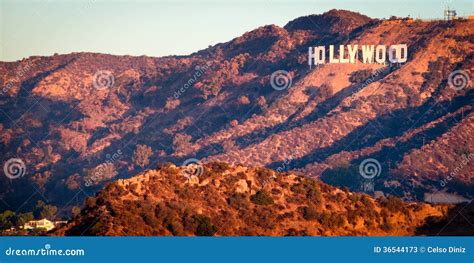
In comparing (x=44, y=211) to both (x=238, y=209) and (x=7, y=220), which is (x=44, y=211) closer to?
(x=7, y=220)

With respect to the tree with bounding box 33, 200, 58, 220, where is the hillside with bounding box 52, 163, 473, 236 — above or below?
above

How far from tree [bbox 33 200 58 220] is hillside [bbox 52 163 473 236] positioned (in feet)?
253

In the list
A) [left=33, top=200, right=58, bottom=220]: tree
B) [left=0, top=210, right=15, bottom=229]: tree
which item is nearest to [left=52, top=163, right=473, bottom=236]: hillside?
[left=0, top=210, right=15, bottom=229]: tree

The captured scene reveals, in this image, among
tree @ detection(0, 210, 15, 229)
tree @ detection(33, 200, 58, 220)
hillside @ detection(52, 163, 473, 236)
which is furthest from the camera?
tree @ detection(33, 200, 58, 220)

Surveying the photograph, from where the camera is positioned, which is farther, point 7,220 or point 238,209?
point 7,220

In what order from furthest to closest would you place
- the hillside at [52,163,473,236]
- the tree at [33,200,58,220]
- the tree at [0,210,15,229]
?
1. the tree at [33,200,58,220]
2. the tree at [0,210,15,229]
3. the hillside at [52,163,473,236]

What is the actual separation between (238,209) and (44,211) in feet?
287

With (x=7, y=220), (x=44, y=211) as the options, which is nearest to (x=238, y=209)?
(x=7, y=220)

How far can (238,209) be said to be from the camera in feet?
304

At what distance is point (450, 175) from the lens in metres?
184

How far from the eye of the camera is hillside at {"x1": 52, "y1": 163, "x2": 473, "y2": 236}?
286ft

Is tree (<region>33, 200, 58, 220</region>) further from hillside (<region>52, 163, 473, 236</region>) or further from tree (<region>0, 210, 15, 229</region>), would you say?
hillside (<region>52, 163, 473, 236</region>)

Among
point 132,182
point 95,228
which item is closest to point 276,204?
point 132,182

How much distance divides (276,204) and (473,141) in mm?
109607
